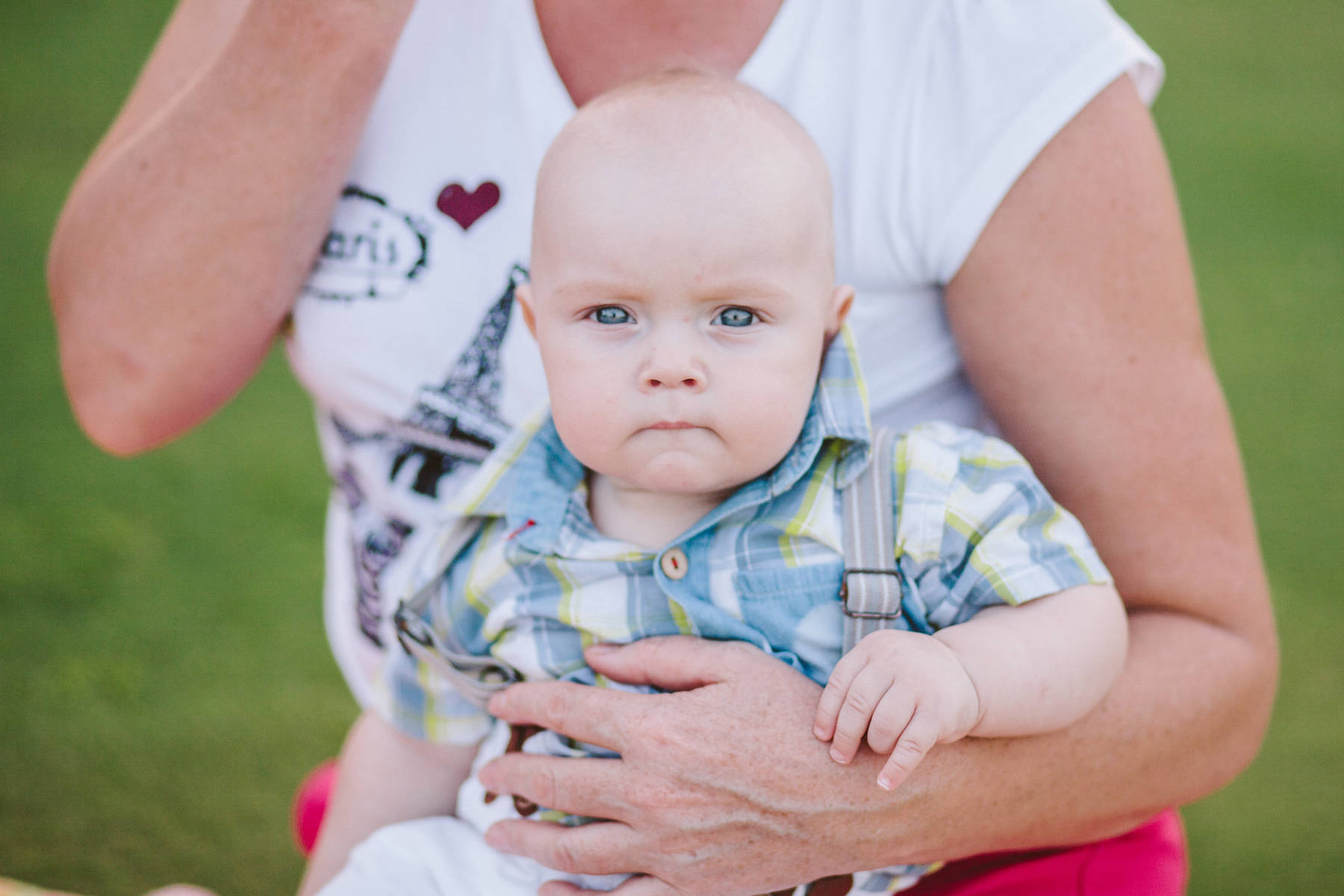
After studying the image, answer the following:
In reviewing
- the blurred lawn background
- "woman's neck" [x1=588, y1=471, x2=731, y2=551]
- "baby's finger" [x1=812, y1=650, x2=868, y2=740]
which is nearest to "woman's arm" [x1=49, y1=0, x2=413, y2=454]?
"woman's neck" [x1=588, y1=471, x2=731, y2=551]

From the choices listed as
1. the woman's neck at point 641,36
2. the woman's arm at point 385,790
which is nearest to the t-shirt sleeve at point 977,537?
the woman's neck at point 641,36

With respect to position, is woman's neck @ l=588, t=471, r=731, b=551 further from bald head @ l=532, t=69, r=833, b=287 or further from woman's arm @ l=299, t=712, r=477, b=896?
woman's arm @ l=299, t=712, r=477, b=896

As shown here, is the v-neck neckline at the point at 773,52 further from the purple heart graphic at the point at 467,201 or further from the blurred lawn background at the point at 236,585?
the blurred lawn background at the point at 236,585

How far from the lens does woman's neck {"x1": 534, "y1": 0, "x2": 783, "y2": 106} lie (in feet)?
4.65

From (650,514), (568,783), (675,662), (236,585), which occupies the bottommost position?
(236,585)

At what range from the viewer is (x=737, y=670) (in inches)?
48.8

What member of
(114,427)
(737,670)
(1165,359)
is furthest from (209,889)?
(1165,359)

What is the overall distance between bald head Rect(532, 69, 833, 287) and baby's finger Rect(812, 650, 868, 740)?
407 millimetres

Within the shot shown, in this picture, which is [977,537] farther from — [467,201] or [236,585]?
[236,585]

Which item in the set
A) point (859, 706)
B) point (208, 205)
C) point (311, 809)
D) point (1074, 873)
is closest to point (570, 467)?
point (859, 706)

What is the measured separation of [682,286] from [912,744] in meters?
0.49

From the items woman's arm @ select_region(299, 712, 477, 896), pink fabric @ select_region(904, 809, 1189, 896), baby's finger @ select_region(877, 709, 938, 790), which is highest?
baby's finger @ select_region(877, 709, 938, 790)

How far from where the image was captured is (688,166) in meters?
1.15

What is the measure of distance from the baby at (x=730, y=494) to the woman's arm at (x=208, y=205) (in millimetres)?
343
